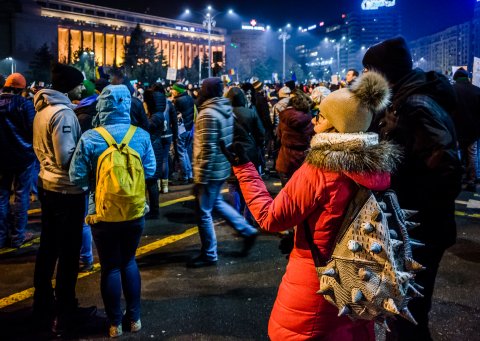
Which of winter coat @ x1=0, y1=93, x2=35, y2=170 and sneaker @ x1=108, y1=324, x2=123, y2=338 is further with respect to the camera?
winter coat @ x1=0, y1=93, x2=35, y2=170

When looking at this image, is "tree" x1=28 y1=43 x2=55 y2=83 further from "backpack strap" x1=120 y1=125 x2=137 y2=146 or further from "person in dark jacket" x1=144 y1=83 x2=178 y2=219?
"backpack strap" x1=120 y1=125 x2=137 y2=146

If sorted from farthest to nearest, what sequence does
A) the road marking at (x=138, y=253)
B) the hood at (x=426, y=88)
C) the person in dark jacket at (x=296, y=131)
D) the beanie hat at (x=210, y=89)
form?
the person in dark jacket at (x=296, y=131)
the beanie hat at (x=210, y=89)
the road marking at (x=138, y=253)
the hood at (x=426, y=88)

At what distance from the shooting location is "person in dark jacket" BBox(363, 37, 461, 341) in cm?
293

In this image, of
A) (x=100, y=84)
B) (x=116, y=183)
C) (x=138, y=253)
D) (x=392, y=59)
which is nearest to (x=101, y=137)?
(x=116, y=183)

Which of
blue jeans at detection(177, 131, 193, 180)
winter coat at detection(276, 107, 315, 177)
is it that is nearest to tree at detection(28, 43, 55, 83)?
blue jeans at detection(177, 131, 193, 180)

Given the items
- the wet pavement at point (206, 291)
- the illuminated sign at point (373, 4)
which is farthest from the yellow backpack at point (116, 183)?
the illuminated sign at point (373, 4)

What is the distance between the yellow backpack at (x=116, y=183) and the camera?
12.3 feet

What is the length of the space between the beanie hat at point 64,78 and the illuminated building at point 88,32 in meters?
81.7

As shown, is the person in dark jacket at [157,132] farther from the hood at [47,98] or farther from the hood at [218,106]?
the hood at [47,98]

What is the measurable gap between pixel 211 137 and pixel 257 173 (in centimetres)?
270

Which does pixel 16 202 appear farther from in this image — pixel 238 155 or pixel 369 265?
pixel 369 265

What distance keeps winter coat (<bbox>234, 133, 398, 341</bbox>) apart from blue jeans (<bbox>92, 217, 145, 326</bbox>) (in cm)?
173

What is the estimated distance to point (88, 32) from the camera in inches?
4048

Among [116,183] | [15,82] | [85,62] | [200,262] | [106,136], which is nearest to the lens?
[116,183]
